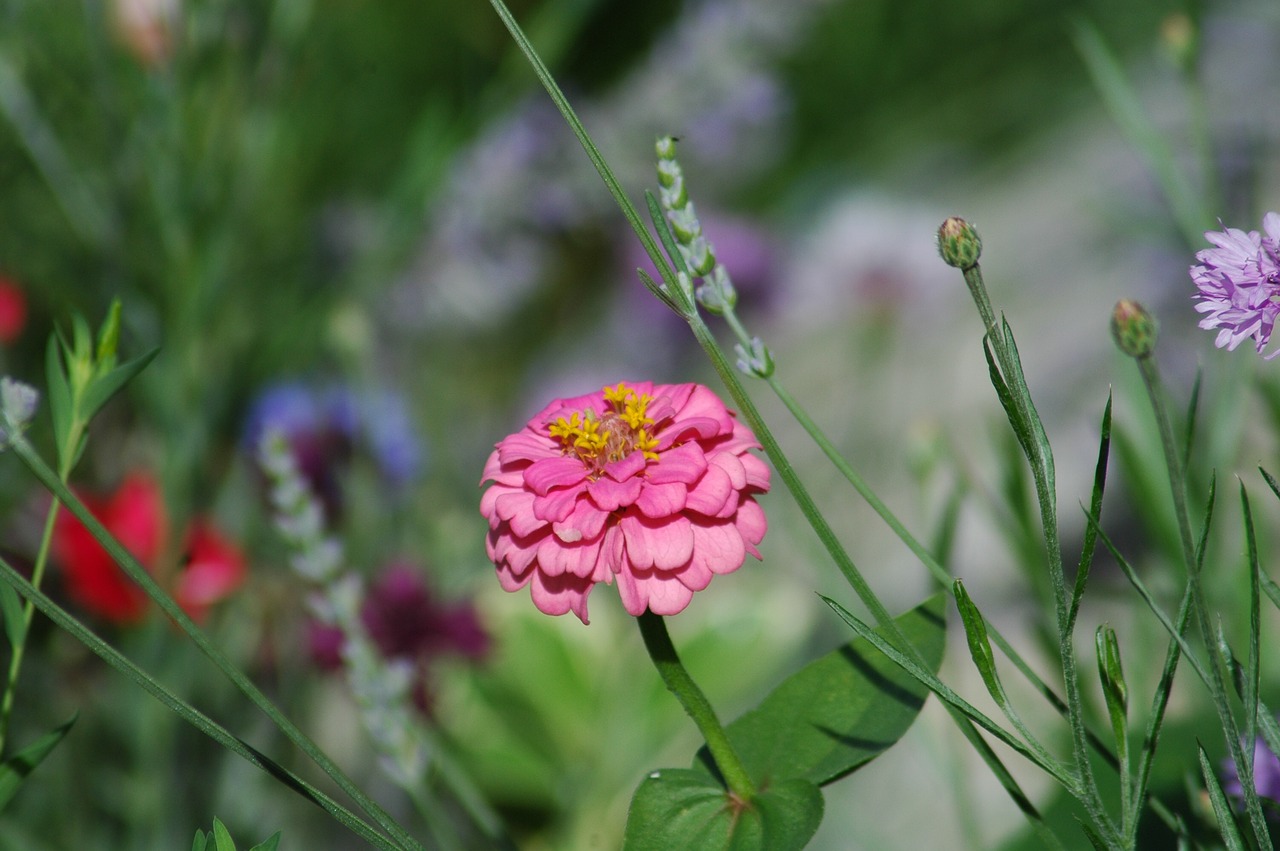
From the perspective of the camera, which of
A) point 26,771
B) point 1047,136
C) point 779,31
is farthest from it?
point 1047,136

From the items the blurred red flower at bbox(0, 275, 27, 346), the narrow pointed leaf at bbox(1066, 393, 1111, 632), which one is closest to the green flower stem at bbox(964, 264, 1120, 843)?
the narrow pointed leaf at bbox(1066, 393, 1111, 632)

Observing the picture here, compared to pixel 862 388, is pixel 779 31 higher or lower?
higher

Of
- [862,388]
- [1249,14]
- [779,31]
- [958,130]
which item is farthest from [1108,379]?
[958,130]

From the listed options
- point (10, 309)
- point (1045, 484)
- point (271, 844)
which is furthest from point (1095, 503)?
point (10, 309)

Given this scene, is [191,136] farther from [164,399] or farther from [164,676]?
[164,676]

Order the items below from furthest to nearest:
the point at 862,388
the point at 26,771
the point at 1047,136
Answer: the point at 1047,136, the point at 862,388, the point at 26,771

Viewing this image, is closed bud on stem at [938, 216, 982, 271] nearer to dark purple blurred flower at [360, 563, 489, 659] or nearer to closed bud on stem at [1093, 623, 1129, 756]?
closed bud on stem at [1093, 623, 1129, 756]

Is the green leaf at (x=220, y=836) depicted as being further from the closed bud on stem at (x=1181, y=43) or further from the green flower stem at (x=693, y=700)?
the closed bud on stem at (x=1181, y=43)
